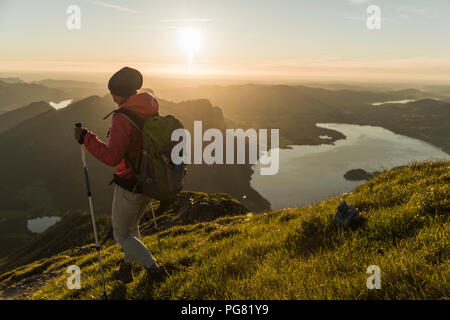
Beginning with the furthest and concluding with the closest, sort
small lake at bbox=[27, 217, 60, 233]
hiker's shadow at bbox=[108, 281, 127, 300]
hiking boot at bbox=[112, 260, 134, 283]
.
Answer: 1. small lake at bbox=[27, 217, 60, 233]
2. hiking boot at bbox=[112, 260, 134, 283]
3. hiker's shadow at bbox=[108, 281, 127, 300]

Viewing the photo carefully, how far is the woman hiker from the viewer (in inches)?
165

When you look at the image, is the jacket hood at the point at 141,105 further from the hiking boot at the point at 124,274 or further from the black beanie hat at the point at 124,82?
the hiking boot at the point at 124,274

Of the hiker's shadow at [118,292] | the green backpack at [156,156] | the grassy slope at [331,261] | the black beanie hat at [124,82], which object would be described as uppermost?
the black beanie hat at [124,82]

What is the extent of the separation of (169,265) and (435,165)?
8745mm

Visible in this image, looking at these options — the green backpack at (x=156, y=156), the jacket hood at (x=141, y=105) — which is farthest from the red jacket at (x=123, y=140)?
the green backpack at (x=156, y=156)

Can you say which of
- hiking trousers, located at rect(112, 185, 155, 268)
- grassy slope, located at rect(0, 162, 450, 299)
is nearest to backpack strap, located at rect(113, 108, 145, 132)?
hiking trousers, located at rect(112, 185, 155, 268)

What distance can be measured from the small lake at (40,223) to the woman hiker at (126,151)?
16136cm

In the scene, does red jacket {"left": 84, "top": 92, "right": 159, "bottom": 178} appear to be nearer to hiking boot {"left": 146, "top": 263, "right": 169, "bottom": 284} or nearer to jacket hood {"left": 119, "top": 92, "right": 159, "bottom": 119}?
jacket hood {"left": 119, "top": 92, "right": 159, "bottom": 119}

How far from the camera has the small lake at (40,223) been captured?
444 ft

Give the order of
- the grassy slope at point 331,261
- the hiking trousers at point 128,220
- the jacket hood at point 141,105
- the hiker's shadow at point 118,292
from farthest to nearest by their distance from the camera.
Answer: the hiking trousers at point 128,220
the hiker's shadow at point 118,292
the jacket hood at point 141,105
the grassy slope at point 331,261

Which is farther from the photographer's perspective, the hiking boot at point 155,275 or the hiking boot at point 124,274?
the hiking boot at point 124,274

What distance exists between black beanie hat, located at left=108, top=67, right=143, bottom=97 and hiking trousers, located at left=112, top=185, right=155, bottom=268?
1717 mm

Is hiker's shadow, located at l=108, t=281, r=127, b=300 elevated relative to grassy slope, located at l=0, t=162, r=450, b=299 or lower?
lower
